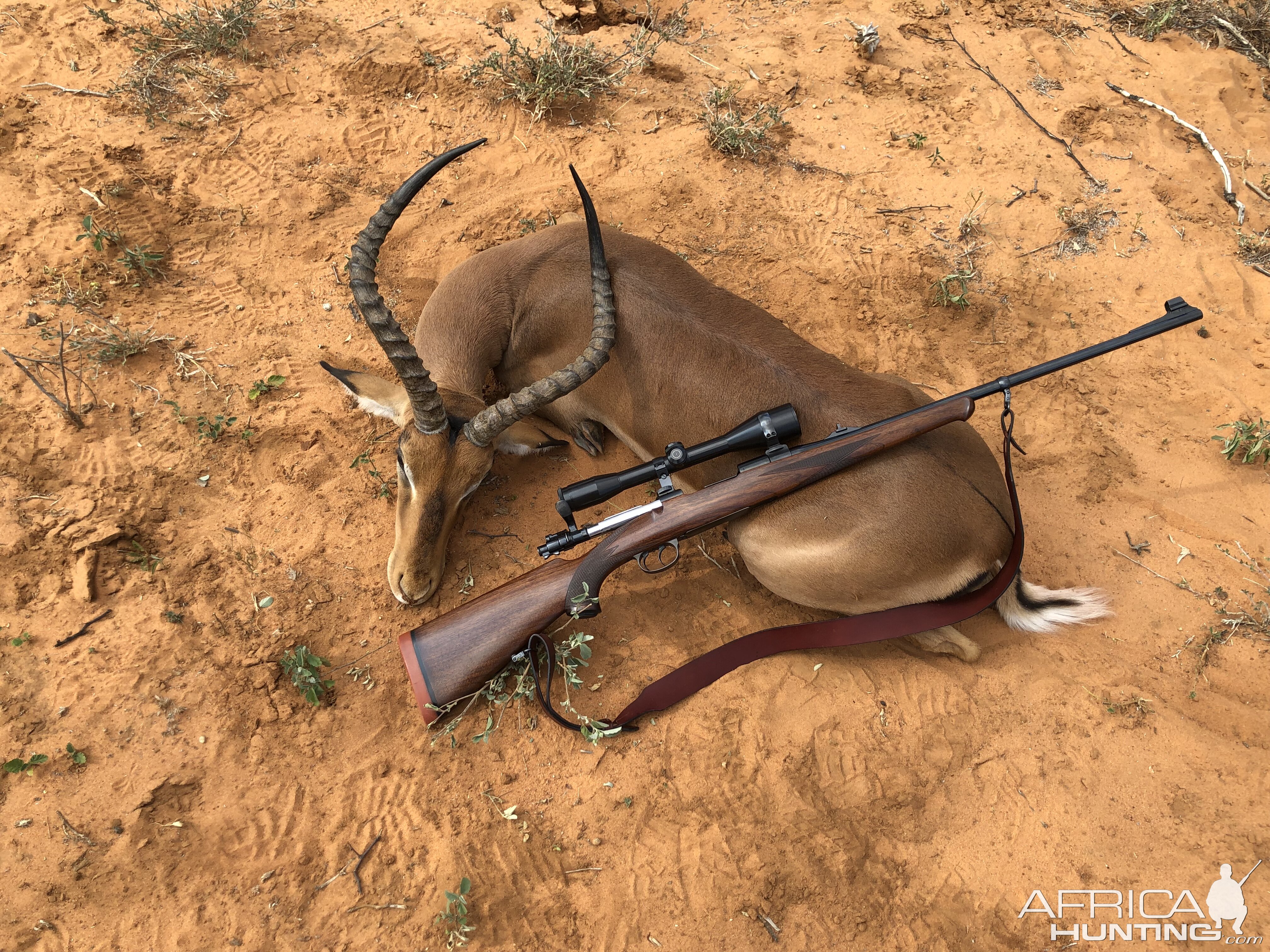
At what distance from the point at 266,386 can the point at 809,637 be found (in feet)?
12.7

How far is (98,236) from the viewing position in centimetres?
490

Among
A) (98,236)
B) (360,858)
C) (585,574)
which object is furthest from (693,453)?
(98,236)

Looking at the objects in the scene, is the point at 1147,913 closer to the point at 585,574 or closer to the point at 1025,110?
the point at 585,574

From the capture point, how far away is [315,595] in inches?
157

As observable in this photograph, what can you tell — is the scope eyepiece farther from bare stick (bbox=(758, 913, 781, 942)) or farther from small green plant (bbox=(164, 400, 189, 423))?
small green plant (bbox=(164, 400, 189, 423))

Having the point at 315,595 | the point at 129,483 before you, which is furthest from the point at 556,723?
the point at 129,483

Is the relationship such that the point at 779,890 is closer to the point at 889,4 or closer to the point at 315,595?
the point at 315,595

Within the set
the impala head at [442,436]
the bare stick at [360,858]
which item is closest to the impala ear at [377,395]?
the impala head at [442,436]

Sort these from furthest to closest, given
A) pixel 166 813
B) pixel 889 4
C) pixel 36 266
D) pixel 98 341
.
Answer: pixel 889 4 < pixel 36 266 < pixel 98 341 < pixel 166 813

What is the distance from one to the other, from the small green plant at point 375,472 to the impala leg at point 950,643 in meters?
3.27

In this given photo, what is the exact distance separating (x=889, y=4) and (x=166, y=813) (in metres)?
9.10

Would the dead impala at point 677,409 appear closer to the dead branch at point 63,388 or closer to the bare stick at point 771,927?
the bare stick at point 771,927

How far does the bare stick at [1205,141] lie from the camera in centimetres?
589

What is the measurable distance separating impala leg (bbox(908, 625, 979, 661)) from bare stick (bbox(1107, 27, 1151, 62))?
662 centimetres
